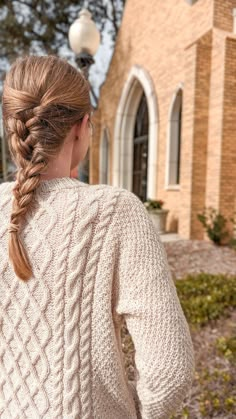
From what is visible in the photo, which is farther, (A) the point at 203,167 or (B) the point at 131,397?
(A) the point at 203,167

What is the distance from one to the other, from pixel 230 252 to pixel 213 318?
3.52 meters

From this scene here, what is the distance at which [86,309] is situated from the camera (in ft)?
2.72

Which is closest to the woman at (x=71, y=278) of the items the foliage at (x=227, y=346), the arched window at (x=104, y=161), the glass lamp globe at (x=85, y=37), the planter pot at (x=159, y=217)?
the foliage at (x=227, y=346)

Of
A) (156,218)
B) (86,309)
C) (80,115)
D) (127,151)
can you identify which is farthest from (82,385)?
(127,151)

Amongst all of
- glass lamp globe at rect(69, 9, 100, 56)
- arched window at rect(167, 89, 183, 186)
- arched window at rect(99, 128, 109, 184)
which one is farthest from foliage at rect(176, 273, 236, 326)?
arched window at rect(99, 128, 109, 184)

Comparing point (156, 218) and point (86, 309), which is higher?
point (86, 309)

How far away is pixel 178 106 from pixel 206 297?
261 inches

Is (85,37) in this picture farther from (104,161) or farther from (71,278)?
(104,161)

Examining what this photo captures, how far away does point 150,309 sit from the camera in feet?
2.59

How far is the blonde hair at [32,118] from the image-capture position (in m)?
→ 0.81

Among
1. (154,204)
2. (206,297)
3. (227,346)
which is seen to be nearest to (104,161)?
(154,204)

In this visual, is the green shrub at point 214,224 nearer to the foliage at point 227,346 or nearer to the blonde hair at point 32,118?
the foliage at point 227,346

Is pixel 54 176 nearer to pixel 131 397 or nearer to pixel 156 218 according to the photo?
pixel 131 397

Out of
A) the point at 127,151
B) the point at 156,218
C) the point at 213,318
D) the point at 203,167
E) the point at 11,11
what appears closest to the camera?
the point at 213,318
